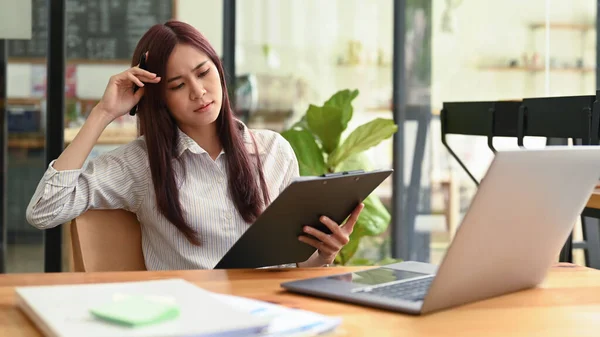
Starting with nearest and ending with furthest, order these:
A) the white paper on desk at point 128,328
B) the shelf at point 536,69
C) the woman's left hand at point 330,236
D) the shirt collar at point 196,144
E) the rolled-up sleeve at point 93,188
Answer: the white paper on desk at point 128,328 → the woman's left hand at point 330,236 → the rolled-up sleeve at point 93,188 → the shirt collar at point 196,144 → the shelf at point 536,69

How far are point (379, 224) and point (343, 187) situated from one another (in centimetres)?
229

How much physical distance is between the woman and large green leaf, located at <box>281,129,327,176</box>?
1.51 meters

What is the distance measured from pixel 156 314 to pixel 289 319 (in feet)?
0.52

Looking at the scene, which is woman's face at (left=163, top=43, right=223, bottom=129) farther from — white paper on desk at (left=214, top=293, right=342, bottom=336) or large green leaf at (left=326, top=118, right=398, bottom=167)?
large green leaf at (left=326, top=118, right=398, bottom=167)

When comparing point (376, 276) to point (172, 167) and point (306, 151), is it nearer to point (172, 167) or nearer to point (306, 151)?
point (172, 167)

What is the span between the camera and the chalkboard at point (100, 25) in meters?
3.83

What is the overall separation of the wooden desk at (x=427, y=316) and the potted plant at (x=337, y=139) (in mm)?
2172

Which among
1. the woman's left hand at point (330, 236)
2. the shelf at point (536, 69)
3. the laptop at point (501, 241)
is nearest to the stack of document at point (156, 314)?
the laptop at point (501, 241)

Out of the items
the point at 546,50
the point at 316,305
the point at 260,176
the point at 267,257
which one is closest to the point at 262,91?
the point at 546,50

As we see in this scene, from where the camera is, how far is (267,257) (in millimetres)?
1426

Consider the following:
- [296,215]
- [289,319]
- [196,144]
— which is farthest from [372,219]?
[289,319]

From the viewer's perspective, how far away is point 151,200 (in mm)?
1974

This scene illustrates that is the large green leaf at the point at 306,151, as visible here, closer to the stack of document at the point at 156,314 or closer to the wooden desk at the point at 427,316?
the wooden desk at the point at 427,316

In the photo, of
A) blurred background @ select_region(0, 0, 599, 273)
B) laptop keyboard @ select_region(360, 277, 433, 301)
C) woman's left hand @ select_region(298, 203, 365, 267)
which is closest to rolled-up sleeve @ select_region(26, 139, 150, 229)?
woman's left hand @ select_region(298, 203, 365, 267)
